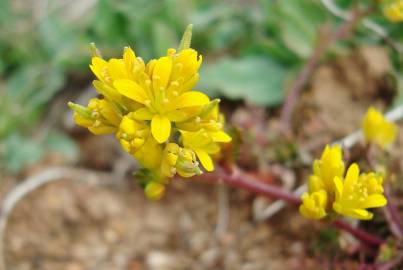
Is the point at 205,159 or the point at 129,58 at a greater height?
the point at 129,58

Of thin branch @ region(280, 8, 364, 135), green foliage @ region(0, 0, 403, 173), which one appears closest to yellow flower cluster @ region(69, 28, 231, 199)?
thin branch @ region(280, 8, 364, 135)

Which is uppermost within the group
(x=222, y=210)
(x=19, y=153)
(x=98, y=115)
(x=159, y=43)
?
(x=159, y=43)

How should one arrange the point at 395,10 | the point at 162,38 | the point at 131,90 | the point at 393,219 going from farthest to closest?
the point at 162,38
the point at 395,10
the point at 393,219
the point at 131,90

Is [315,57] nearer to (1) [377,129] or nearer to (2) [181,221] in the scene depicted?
(1) [377,129]

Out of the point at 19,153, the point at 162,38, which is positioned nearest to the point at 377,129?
the point at 162,38

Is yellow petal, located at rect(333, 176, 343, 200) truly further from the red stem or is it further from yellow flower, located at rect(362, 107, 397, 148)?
yellow flower, located at rect(362, 107, 397, 148)

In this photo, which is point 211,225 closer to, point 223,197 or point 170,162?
point 223,197

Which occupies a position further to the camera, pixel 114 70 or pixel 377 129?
pixel 377 129
